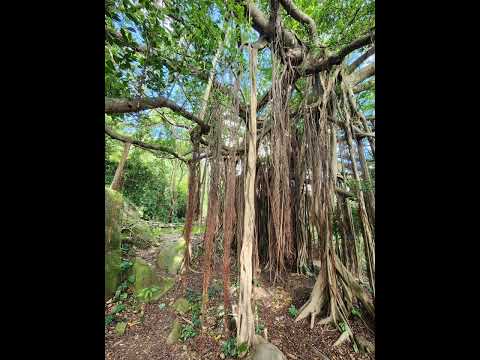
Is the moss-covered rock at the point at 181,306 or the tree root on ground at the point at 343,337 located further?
the moss-covered rock at the point at 181,306

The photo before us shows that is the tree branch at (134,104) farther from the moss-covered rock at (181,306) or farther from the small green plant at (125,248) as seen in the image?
the small green plant at (125,248)

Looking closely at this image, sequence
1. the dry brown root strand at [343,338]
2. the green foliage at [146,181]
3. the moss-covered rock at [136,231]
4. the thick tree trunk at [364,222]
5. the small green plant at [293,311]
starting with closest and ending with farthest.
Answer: the dry brown root strand at [343,338] → the small green plant at [293,311] → the thick tree trunk at [364,222] → the moss-covered rock at [136,231] → the green foliage at [146,181]

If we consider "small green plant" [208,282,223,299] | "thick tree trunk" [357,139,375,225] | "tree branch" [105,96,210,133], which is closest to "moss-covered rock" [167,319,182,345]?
"small green plant" [208,282,223,299]

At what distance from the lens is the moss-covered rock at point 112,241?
9.48 ft

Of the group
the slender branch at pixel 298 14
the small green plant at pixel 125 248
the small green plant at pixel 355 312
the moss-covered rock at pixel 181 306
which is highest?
the slender branch at pixel 298 14

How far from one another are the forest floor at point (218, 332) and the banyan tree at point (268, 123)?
0.14 meters

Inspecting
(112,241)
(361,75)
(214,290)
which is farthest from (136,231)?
(361,75)

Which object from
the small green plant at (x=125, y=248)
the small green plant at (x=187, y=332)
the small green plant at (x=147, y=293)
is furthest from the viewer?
the small green plant at (x=125, y=248)

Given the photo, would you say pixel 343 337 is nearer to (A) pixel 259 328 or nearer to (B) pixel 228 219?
(A) pixel 259 328

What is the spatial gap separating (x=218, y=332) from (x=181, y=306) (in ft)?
2.48

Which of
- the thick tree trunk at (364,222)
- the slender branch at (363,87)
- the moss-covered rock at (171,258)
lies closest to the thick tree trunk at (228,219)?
the thick tree trunk at (364,222)

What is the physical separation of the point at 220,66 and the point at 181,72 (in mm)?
376
